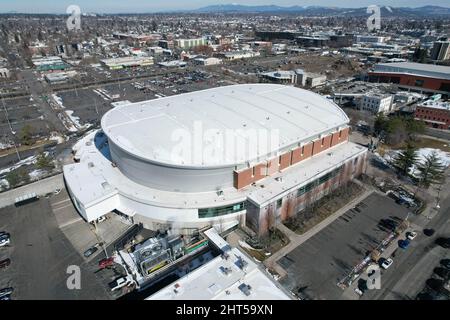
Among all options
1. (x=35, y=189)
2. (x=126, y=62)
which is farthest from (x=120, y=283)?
(x=126, y=62)

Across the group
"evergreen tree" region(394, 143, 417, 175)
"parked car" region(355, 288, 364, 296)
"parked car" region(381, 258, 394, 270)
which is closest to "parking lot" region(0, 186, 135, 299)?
"parked car" region(355, 288, 364, 296)

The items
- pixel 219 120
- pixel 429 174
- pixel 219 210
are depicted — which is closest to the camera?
pixel 219 210

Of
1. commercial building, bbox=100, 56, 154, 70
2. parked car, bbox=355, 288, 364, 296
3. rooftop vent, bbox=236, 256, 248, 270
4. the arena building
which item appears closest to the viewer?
rooftop vent, bbox=236, 256, 248, 270

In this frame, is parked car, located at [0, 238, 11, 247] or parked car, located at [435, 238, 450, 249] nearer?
parked car, located at [435, 238, 450, 249]

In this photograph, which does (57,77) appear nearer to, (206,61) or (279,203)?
(206,61)

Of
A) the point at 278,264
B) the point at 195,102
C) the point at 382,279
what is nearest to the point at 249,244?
the point at 278,264

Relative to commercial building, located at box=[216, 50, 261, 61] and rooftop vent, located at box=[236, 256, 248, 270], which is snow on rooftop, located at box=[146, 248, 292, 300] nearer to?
rooftop vent, located at box=[236, 256, 248, 270]
